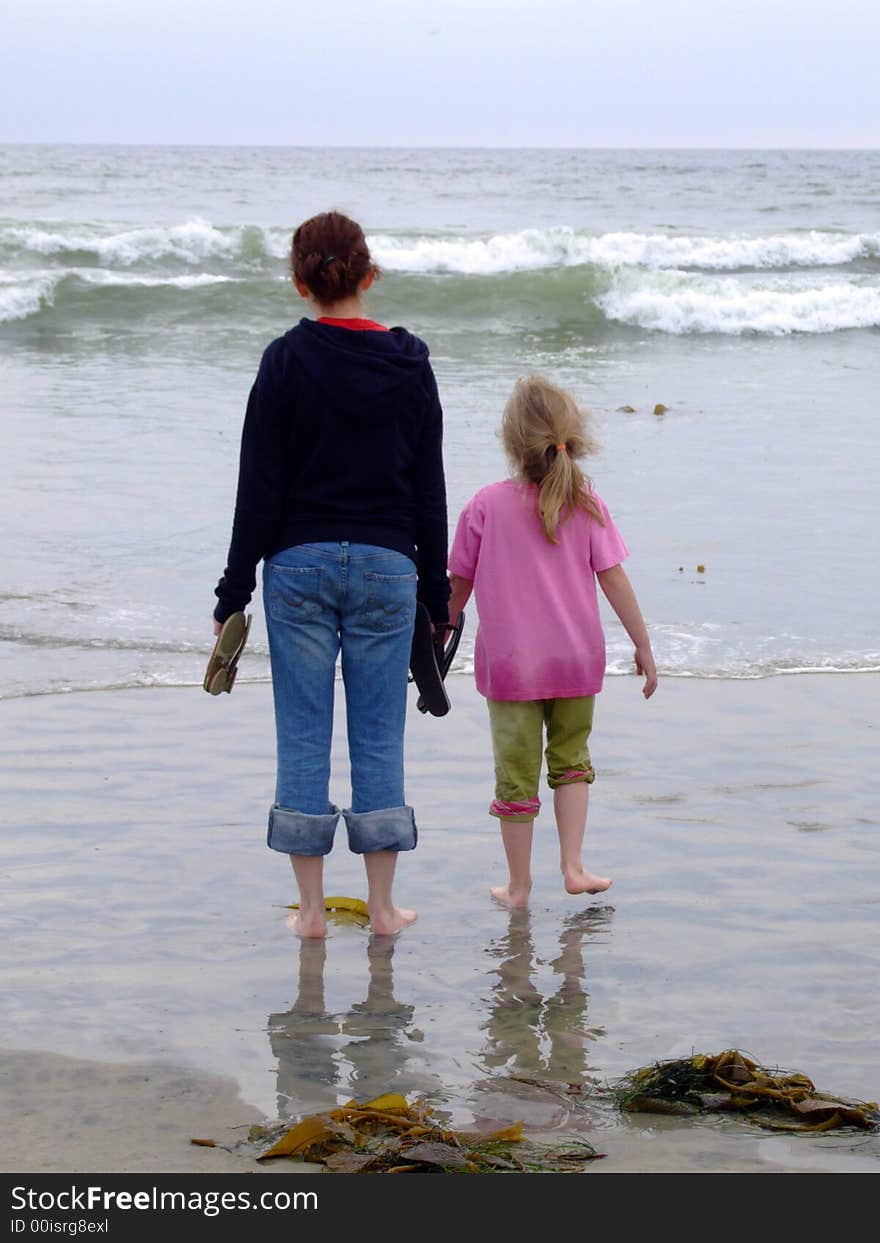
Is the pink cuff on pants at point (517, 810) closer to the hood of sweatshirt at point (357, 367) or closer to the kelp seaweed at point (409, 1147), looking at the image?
the hood of sweatshirt at point (357, 367)

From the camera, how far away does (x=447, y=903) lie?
396 cm

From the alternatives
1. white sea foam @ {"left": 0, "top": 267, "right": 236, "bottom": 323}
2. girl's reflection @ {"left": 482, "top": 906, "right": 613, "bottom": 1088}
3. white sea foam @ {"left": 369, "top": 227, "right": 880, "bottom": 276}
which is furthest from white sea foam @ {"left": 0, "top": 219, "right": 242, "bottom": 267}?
girl's reflection @ {"left": 482, "top": 906, "right": 613, "bottom": 1088}

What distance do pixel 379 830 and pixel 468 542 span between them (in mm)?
814

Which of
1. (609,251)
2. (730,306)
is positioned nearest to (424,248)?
(609,251)

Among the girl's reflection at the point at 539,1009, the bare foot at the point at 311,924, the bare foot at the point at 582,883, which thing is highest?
the bare foot at the point at 582,883

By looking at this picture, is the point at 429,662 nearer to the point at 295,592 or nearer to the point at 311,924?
the point at 295,592

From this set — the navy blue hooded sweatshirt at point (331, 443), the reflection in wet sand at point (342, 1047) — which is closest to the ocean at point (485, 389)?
the navy blue hooded sweatshirt at point (331, 443)

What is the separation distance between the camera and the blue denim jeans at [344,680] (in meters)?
3.49

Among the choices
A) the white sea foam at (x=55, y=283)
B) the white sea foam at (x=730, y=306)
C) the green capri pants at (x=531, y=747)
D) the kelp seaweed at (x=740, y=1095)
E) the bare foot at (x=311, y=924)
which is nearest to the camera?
the kelp seaweed at (x=740, y=1095)

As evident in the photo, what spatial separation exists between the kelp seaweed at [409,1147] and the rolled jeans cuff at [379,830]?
1026 mm

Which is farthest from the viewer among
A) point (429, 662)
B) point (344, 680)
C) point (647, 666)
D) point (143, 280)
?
point (143, 280)

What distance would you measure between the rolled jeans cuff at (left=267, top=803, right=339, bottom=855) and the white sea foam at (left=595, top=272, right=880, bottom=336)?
1599cm

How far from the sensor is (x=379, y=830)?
3.67 metres

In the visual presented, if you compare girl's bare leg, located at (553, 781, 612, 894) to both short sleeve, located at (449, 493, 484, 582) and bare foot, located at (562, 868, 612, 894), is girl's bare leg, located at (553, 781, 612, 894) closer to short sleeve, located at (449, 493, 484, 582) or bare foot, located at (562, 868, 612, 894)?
bare foot, located at (562, 868, 612, 894)
